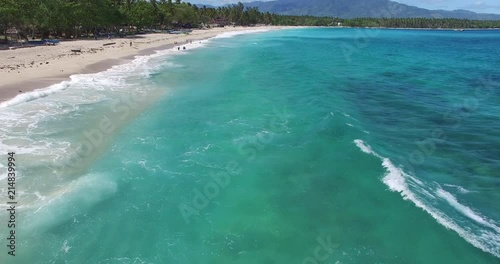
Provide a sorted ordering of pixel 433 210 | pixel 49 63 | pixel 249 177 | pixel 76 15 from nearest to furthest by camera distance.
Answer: pixel 433 210
pixel 249 177
pixel 49 63
pixel 76 15

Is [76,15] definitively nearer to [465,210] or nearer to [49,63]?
[49,63]

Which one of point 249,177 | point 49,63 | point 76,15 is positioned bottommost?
point 249,177

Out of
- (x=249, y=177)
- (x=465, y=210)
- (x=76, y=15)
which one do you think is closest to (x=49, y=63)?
(x=76, y=15)

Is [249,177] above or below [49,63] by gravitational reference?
below

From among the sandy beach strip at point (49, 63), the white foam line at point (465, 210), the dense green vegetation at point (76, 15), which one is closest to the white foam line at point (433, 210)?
the white foam line at point (465, 210)

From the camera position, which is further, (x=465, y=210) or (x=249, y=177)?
(x=249, y=177)

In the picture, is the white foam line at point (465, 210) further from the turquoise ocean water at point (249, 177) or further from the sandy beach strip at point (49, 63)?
the sandy beach strip at point (49, 63)

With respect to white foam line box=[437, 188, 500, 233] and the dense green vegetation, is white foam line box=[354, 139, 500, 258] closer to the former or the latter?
white foam line box=[437, 188, 500, 233]

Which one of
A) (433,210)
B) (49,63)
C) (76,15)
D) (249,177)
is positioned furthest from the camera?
(76,15)
